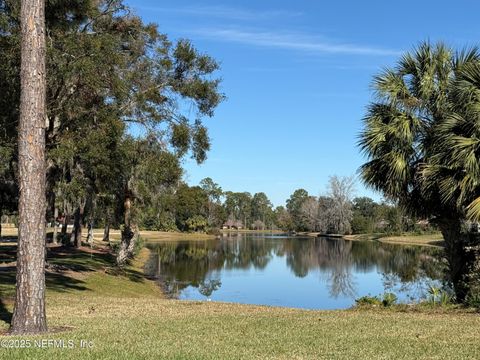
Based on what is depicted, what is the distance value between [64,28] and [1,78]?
2864mm

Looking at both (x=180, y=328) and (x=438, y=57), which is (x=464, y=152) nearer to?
(x=438, y=57)

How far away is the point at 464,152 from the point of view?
38.4ft

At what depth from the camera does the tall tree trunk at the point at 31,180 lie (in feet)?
26.6

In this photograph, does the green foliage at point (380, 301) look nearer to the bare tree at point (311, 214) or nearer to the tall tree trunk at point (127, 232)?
the tall tree trunk at point (127, 232)

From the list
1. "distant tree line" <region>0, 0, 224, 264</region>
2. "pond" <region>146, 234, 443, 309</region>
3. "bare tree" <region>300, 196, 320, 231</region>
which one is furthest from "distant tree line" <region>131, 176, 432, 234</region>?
"distant tree line" <region>0, 0, 224, 264</region>

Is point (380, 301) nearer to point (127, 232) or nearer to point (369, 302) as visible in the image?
point (369, 302)

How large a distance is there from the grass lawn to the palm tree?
269cm

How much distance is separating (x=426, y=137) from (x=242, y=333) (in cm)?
807

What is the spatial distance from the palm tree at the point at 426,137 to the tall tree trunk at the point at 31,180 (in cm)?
841

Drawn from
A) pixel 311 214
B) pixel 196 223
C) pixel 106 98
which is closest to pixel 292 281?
pixel 106 98

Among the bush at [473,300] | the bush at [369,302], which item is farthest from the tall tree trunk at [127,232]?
the bush at [473,300]

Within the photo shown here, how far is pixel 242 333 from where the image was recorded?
26.1 feet

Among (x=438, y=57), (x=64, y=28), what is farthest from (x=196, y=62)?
(x=438, y=57)

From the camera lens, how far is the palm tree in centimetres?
1241
